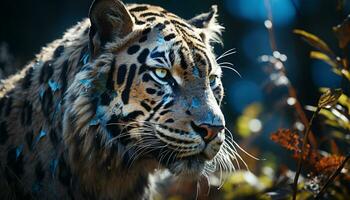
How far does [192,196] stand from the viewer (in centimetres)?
654

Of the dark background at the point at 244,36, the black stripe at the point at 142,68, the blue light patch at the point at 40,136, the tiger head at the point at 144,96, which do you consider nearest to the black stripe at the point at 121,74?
the tiger head at the point at 144,96

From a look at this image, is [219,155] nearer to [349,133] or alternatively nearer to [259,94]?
[349,133]

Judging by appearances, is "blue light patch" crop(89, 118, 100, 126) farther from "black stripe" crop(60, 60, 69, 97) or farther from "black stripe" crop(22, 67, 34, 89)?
"black stripe" crop(22, 67, 34, 89)

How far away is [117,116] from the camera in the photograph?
4.18 metres

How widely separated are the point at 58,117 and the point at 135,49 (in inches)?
32.0

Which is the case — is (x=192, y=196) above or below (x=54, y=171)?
below

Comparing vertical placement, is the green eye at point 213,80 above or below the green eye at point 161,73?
below

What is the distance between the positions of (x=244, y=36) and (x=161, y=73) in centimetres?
1074

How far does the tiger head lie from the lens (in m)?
4.04

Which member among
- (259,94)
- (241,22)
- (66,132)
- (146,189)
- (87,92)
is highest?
(87,92)

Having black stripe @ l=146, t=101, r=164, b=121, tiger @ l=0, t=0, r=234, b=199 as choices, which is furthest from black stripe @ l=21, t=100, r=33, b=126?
black stripe @ l=146, t=101, r=164, b=121

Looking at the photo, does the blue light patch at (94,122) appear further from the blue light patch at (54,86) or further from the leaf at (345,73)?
the leaf at (345,73)

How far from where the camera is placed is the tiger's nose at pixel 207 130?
12.9 feet

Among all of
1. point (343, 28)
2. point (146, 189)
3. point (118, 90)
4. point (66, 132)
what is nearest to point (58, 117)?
point (66, 132)
